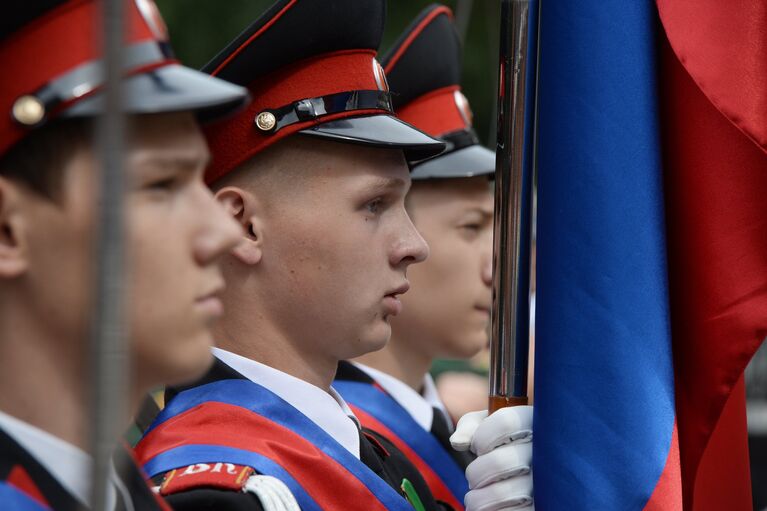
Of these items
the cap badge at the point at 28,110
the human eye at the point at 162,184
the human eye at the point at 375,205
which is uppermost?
the human eye at the point at 375,205

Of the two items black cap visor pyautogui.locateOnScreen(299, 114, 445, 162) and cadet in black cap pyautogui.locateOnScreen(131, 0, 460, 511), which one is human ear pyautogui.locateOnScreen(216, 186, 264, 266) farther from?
black cap visor pyautogui.locateOnScreen(299, 114, 445, 162)

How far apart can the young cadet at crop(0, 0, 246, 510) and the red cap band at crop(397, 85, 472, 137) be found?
2.21 m

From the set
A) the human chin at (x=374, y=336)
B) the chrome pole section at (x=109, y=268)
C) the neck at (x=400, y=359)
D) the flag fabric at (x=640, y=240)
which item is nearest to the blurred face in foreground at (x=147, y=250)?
the chrome pole section at (x=109, y=268)

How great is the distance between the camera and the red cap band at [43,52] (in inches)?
58.9

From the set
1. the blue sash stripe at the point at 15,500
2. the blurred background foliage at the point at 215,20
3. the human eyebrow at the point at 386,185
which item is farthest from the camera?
the blurred background foliage at the point at 215,20

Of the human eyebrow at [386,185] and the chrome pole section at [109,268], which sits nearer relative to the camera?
the chrome pole section at [109,268]

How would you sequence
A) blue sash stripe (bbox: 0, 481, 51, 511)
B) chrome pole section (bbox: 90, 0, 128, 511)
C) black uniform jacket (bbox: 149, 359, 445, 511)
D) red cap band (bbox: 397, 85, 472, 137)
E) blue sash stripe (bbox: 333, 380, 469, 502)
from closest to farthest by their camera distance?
chrome pole section (bbox: 90, 0, 128, 511) < blue sash stripe (bbox: 0, 481, 51, 511) < black uniform jacket (bbox: 149, 359, 445, 511) < blue sash stripe (bbox: 333, 380, 469, 502) < red cap band (bbox: 397, 85, 472, 137)

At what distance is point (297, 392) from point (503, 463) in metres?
0.40

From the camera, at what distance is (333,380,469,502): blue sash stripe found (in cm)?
338

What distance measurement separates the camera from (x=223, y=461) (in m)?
2.13

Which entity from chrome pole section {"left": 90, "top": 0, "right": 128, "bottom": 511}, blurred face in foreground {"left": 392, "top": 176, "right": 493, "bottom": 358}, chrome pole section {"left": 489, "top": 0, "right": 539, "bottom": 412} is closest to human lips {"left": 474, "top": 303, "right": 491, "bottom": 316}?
blurred face in foreground {"left": 392, "top": 176, "right": 493, "bottom": 358}

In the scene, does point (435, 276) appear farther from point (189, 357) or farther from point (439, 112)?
point (189, 357)

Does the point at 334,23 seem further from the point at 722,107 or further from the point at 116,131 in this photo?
the point at 116,131

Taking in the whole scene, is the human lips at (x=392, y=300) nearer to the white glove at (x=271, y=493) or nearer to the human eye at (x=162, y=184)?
the white glove at (x=271, y=493)
